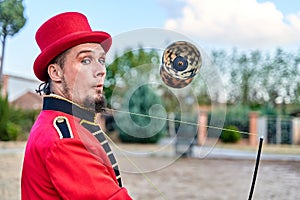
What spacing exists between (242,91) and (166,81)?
15945 millimetres

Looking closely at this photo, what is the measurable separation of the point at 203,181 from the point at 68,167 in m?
6.41

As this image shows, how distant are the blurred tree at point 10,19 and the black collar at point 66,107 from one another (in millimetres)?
1393

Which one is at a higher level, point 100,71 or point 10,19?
point 10,19

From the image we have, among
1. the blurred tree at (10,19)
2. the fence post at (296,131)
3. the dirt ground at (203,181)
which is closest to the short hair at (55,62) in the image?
the blurred tree at (10,19)

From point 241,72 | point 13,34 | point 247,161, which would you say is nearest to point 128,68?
point 13,34

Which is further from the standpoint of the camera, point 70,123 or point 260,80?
point 260,80

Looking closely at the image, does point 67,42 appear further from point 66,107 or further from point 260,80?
point 260,80

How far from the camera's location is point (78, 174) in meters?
0.89

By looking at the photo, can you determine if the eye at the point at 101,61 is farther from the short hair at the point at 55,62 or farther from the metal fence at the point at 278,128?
the metal fence at the point at 278,128

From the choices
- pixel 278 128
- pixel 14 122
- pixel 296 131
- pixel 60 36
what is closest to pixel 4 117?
pixel 14 122

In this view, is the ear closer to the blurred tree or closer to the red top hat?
the red top hat

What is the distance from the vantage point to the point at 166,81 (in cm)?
93

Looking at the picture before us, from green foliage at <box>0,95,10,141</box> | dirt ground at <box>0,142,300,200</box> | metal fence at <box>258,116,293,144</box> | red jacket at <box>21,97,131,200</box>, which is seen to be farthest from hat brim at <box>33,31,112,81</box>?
metal fence at <box>258,116,293,144</box>

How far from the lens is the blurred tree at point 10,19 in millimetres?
2385
